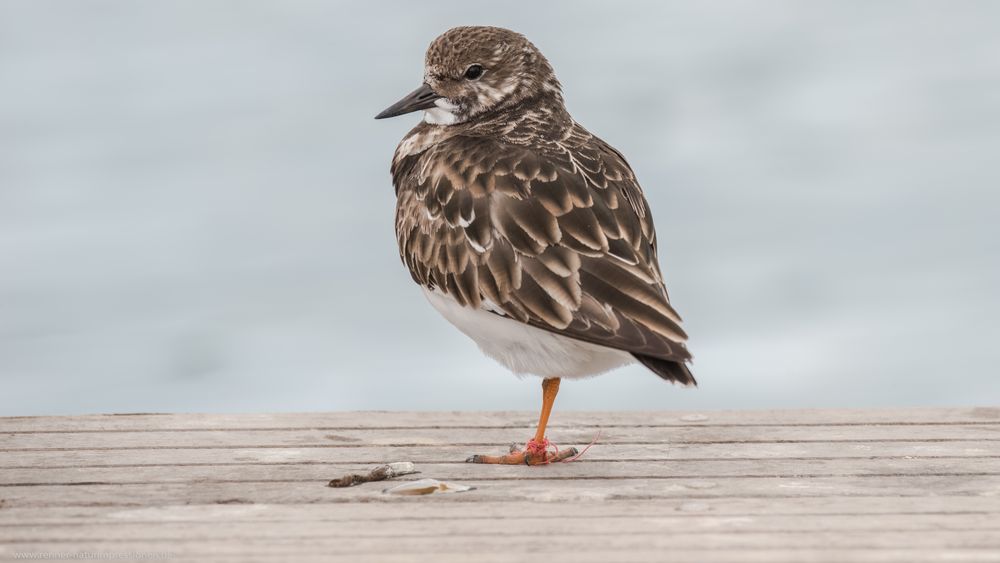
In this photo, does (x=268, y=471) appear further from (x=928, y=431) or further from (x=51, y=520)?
(x=928, y=431)

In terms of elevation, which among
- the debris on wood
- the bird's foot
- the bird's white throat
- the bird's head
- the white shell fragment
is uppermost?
the bird's head

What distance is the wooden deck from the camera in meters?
4.70

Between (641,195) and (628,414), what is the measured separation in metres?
1.32

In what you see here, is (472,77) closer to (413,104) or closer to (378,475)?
(413,104)

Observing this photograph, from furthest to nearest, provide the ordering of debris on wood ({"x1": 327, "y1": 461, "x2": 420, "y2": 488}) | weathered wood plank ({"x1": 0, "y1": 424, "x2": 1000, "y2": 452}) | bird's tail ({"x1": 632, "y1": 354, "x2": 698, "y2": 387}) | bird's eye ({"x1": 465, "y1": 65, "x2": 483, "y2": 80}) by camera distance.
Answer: bird's eye ({"x1": 465, "y1": 65, "x2": 483, "y2": 80}) → weathered wood plank ({"x1": 0, "y1": 424, "x2": 1000, "y2": 452}) → debris on wood ({"x1": 327, "y1": 461, "x2": 420, "y2": 488}) → bird's tail ({"x1": 632, "y1": 354, "x2": 698, "y2": 387})

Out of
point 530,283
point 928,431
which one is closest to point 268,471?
point 530,283

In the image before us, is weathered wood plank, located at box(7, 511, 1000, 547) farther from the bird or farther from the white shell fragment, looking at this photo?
the bird

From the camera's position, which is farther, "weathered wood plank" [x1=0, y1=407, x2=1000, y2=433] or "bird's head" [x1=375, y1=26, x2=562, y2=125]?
"weathered wood plank" [x1=0, y1=407, x2=1000, y2=433]

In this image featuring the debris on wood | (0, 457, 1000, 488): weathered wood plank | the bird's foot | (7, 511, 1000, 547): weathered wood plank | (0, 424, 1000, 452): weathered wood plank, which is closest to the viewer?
(7, 511, 1000, 547): weathered wood plank

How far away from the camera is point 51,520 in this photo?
16.7 feet

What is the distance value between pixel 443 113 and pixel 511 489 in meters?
2.16

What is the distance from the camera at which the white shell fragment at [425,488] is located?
554cm

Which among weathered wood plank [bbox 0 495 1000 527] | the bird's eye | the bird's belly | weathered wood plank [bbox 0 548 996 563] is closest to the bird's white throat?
the bird's eye

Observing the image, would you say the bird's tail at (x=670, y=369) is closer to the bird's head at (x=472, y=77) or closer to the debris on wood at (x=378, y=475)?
the debris on wood at (x=378, y=475)
